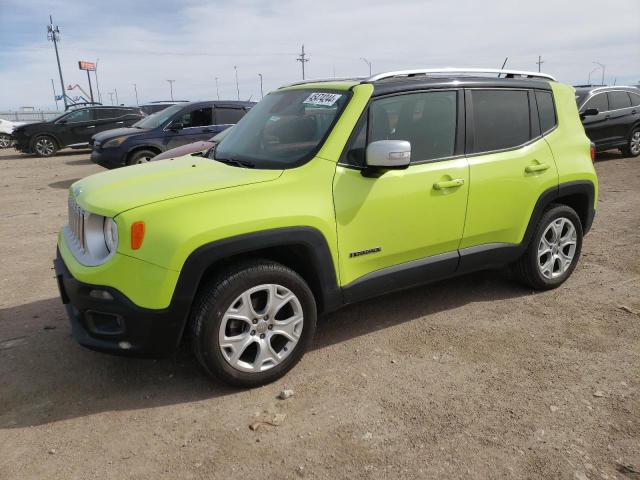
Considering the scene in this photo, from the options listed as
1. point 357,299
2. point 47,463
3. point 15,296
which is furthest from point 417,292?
point 15,296

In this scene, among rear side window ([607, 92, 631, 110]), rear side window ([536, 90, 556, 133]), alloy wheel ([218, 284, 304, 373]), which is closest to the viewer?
alloy wheel ([218, 284, 304, 373])

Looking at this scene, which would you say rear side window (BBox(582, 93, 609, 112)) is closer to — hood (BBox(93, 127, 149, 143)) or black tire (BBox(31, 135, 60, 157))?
hood (BBox(93, 127, 149, 143))

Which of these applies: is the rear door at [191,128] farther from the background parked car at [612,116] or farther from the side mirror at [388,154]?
the side mirror at [388,154]

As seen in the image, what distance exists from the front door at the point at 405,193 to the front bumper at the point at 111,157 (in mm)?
8333

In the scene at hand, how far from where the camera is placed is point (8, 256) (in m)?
5.75

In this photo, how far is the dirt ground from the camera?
2500mm

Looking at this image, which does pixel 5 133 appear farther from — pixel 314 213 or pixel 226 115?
pixel 314 213

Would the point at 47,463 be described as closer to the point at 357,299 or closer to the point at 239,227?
the point at 239,227

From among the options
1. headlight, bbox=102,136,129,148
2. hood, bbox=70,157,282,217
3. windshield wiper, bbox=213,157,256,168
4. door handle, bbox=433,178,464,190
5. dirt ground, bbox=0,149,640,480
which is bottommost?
dirt ground, bbox=0,149,640,480

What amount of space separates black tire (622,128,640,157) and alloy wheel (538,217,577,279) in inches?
373

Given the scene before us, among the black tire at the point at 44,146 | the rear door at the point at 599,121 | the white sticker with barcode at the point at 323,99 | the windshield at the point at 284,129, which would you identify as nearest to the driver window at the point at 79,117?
the black tire at the point at 44,146

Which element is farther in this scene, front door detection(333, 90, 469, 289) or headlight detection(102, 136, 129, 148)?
headlight detection(102, 136, 129, 148)

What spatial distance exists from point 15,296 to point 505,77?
4.56 meters

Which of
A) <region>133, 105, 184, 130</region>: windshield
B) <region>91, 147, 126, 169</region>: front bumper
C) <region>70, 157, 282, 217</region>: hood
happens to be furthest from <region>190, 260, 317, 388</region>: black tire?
<region>133, 105, 184, 130</region>: windshield
